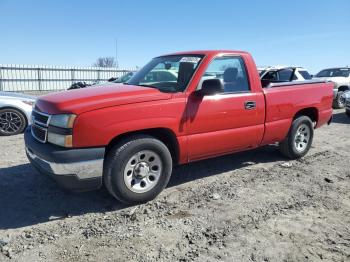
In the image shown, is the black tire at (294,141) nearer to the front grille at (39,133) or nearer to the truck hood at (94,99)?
the truck hood at (94,99)

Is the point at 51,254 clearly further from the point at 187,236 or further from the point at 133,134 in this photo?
the point at 133,134

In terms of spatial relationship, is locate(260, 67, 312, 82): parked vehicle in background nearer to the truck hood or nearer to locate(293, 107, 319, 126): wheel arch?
locate(293, 107, 319, 126): wheel arch

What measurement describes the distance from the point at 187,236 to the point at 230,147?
1868 mm

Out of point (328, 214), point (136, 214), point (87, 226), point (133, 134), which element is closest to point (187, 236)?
point (136, 214)

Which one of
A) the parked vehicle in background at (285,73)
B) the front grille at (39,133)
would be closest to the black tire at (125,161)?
the front grille at (39,133)

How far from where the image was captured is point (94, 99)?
12.7ft

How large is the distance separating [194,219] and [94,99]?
1.76 m

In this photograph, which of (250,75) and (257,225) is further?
(250,75)

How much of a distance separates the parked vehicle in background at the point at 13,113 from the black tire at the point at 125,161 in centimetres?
517

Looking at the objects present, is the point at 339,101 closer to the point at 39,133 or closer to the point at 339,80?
the point at 339,80

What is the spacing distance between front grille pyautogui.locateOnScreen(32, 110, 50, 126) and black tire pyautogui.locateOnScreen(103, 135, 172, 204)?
80cm

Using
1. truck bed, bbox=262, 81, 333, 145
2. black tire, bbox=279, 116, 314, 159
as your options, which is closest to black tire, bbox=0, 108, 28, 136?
truck bed, bbox=262, 81, 333, 145

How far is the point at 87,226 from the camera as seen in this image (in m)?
3.62

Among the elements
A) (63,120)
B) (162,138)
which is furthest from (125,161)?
(63,120)
